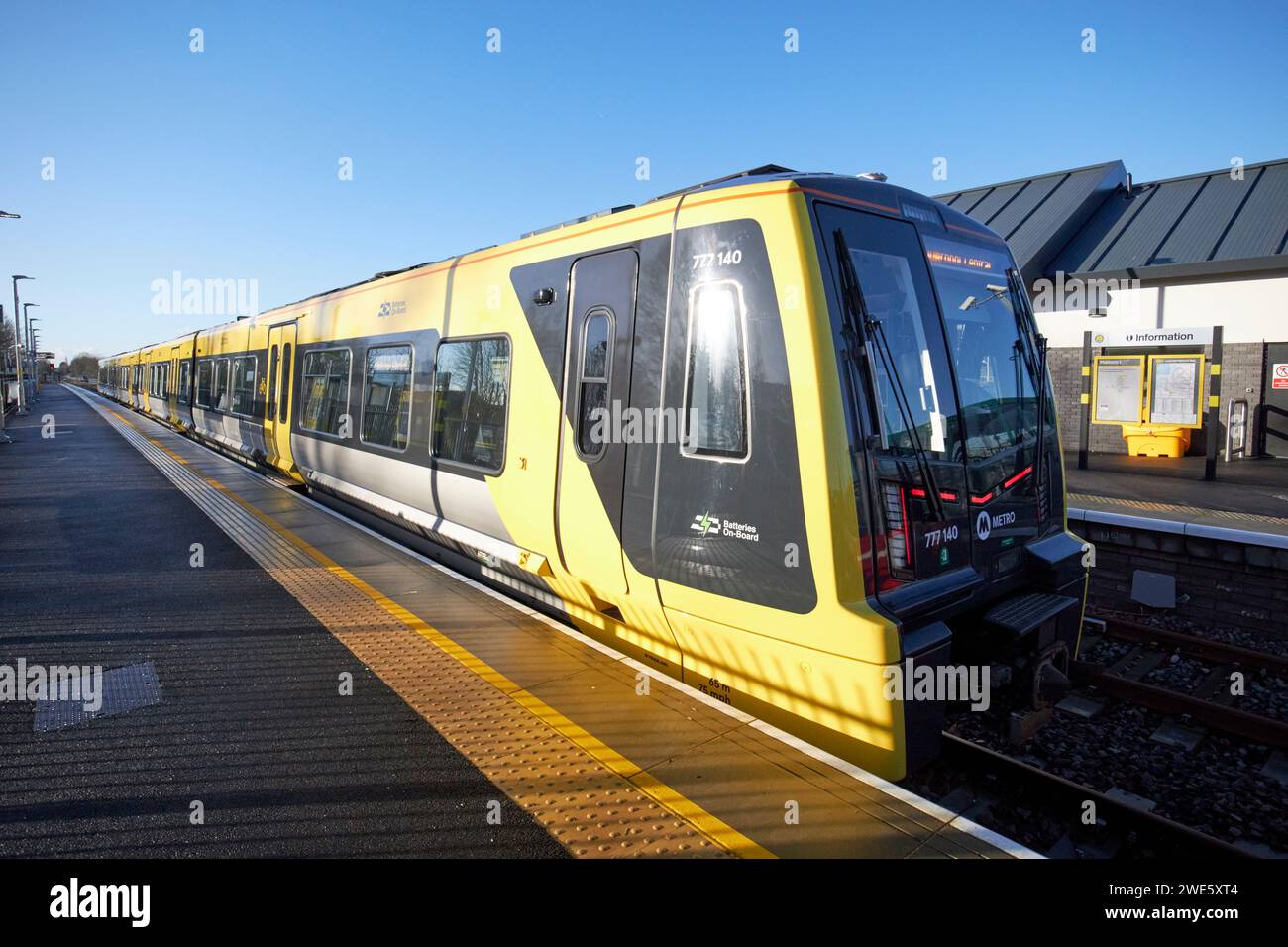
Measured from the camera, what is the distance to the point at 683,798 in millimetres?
3141

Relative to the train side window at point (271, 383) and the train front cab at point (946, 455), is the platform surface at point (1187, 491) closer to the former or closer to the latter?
the train front cab at point (946, 455)

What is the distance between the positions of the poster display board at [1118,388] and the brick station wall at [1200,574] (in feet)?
26.3

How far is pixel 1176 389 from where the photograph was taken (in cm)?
1423

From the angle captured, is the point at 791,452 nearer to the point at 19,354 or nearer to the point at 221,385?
the point at 221,385

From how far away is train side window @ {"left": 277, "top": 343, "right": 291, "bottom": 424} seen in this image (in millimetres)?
11516

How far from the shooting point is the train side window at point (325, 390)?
30.3 ft

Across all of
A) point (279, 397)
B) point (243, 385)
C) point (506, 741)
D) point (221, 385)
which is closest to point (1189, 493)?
point (506, 741)

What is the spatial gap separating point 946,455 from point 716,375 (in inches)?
49.2

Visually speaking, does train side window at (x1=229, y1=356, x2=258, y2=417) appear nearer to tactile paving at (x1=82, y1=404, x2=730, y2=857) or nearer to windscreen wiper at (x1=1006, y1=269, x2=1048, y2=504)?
tactile paving at (x1=82, y1=404, x2=730, y2=857)

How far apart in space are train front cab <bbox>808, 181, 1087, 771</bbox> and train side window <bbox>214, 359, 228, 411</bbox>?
15.4 meters
